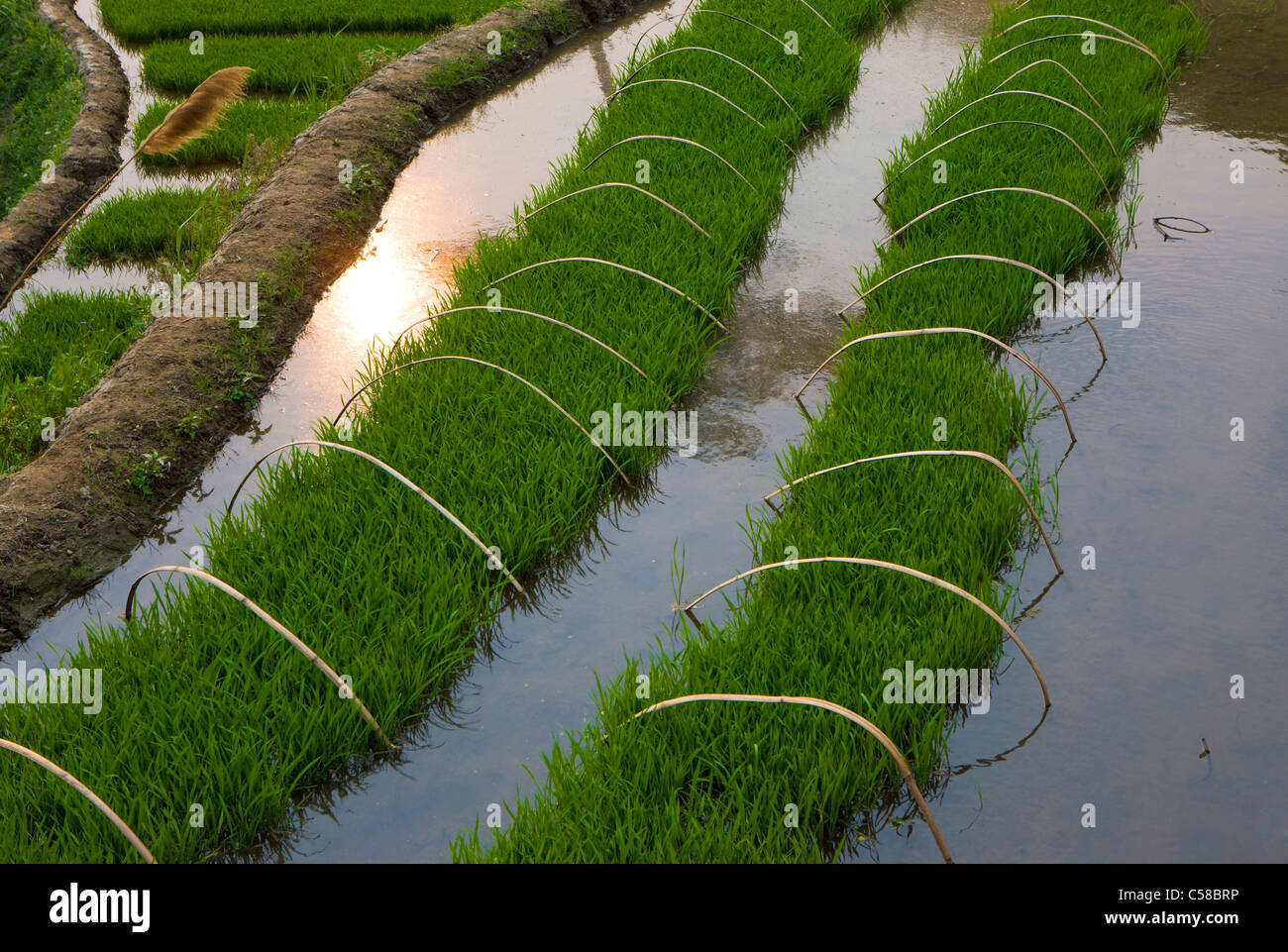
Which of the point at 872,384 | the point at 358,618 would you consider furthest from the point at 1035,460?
the point at 358,618

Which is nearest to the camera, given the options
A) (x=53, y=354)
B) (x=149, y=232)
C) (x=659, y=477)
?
(x=659, y=477)

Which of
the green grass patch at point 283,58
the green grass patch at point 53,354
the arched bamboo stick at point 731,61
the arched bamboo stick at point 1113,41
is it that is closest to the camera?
the green grass patch at point 53,354

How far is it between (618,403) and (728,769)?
150cm

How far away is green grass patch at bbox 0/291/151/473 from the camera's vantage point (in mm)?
3598

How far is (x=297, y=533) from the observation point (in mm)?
2984

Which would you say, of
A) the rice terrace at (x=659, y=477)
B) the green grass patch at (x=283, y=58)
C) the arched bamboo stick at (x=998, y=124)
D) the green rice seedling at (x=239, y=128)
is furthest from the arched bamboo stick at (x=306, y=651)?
the green grass patch at (x=283, y=58)

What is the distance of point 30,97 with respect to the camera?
23.3 ft

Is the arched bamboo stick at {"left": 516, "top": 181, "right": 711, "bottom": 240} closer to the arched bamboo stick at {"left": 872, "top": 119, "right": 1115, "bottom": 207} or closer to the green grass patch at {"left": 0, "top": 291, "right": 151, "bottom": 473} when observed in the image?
the arched bamboo stick at {"left": 872, "top": 119, "right": 1115, "bottom": 207}

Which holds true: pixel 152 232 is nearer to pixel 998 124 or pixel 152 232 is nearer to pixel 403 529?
pixel 403 529

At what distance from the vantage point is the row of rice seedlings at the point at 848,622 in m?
2.19

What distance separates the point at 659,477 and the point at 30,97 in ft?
20.7

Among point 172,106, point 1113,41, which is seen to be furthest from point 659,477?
point 1113,41

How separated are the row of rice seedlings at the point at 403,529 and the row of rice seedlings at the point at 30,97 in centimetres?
330

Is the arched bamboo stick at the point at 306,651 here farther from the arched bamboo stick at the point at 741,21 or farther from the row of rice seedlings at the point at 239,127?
the arched bamboo stick at the point at 741,21
